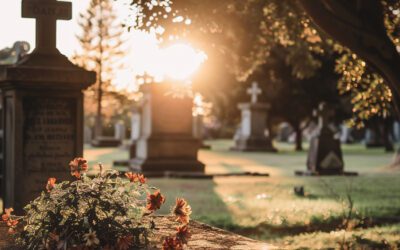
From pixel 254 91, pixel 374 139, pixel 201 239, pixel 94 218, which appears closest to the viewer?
pixel 94 218

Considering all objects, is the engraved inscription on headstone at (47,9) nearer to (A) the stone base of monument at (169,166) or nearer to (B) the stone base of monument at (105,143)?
(A) the stone base of monument at (169,166)

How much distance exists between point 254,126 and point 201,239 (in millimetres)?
32387

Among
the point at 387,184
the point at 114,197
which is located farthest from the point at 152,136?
the point at 114,197

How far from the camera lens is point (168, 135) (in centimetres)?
1964

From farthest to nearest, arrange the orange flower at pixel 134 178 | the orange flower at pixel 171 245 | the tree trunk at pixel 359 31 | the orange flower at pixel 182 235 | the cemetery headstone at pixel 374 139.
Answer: the cemetery headstone at pixel 374 139 < the tree trunk at pixel 359 31 < the orange flower at pixel 134 178 < the orange flower at pixel 182 235 < the orange flower at pixel 171 245

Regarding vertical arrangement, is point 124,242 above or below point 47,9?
below

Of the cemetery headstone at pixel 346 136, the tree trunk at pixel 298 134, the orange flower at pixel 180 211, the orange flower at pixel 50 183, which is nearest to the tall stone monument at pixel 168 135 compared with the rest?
the orange flower at pixel 50 183

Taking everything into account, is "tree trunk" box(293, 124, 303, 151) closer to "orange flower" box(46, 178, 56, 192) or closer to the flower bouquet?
"orange flower" box(46, 178, 56, 192)

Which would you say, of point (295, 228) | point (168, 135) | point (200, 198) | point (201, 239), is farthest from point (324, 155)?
point (201, 239)

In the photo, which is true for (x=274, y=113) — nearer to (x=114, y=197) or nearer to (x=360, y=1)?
(x=360, y=1)

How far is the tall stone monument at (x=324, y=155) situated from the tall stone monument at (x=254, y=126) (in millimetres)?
15166

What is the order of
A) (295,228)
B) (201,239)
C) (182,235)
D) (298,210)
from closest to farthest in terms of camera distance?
(182,235) → (201,239) → (295,228) → (298,210)

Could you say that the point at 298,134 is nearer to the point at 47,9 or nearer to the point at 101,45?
the point at 101,45

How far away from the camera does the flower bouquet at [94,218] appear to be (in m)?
4.12
